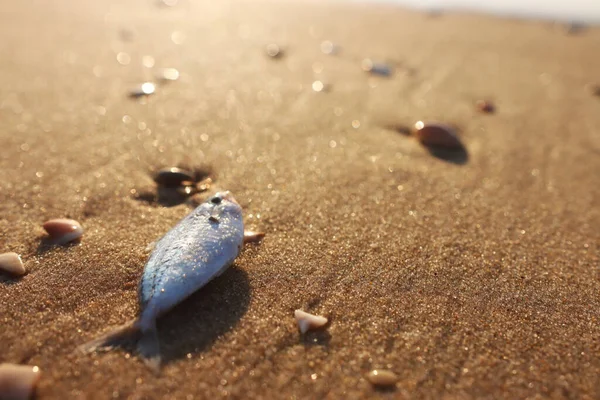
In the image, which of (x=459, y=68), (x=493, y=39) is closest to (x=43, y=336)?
(x=459, y=68)

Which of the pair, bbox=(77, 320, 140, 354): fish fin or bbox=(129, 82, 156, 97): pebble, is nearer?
bbox=(77, 320, 140, 354): fish fin

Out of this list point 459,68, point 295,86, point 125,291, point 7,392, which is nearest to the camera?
point 7,392

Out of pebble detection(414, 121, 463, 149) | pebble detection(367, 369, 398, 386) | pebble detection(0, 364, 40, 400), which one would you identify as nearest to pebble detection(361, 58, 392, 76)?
pebble detection(414, 121, 463, 149)

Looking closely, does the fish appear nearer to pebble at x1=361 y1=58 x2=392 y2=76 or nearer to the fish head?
the fish head

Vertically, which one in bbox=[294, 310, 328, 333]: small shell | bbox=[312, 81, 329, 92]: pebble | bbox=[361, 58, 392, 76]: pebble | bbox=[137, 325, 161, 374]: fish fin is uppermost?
bbox=[361, 58, 392, 76]: pebble

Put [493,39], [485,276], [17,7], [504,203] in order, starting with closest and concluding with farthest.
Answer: [485,276]
[504,203]
[17,7]
[493,39]

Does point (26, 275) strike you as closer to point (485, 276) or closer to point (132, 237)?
point (132, 237)
